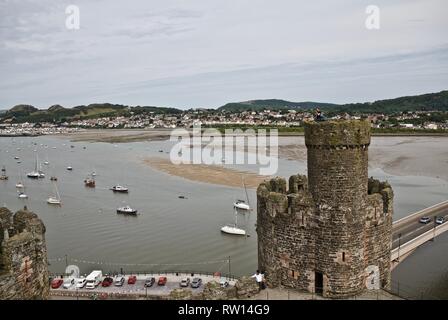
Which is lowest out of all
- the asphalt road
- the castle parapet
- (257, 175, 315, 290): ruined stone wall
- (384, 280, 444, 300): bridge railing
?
(384, 280, 444, 300): bridge railing

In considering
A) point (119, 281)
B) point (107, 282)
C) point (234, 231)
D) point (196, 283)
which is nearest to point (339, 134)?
point (196, 283)

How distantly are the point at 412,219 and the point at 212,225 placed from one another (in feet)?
48.2

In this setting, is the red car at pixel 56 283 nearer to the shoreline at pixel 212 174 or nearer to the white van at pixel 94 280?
the white van at pixel 94 280

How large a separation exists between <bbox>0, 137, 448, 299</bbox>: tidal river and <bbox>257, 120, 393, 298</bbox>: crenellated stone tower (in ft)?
48.7

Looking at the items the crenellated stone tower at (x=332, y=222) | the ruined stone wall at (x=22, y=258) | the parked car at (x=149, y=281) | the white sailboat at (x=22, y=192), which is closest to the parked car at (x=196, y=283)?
the parked car at (x=149, y=281)

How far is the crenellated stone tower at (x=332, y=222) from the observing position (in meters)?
9.74

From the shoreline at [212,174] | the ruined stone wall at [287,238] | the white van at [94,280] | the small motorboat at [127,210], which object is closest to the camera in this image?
the ruined stone wall at [287,238]

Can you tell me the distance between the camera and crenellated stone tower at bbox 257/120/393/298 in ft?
32.0

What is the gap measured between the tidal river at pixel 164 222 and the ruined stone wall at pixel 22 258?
60.2 ft

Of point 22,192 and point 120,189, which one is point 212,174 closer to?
point 120,189

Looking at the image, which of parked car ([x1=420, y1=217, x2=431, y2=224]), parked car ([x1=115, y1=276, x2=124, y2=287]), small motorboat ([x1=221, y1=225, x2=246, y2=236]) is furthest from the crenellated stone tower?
small motorboat ([x1=221, y1=225, x2=246, y2=236])

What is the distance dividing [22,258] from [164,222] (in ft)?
101

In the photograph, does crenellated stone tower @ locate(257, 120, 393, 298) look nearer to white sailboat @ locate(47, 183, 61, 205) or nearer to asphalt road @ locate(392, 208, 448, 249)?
asphalt road @ locate(392, 208, 448, 249)

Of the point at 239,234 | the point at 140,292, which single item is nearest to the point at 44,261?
the point at 140,292
